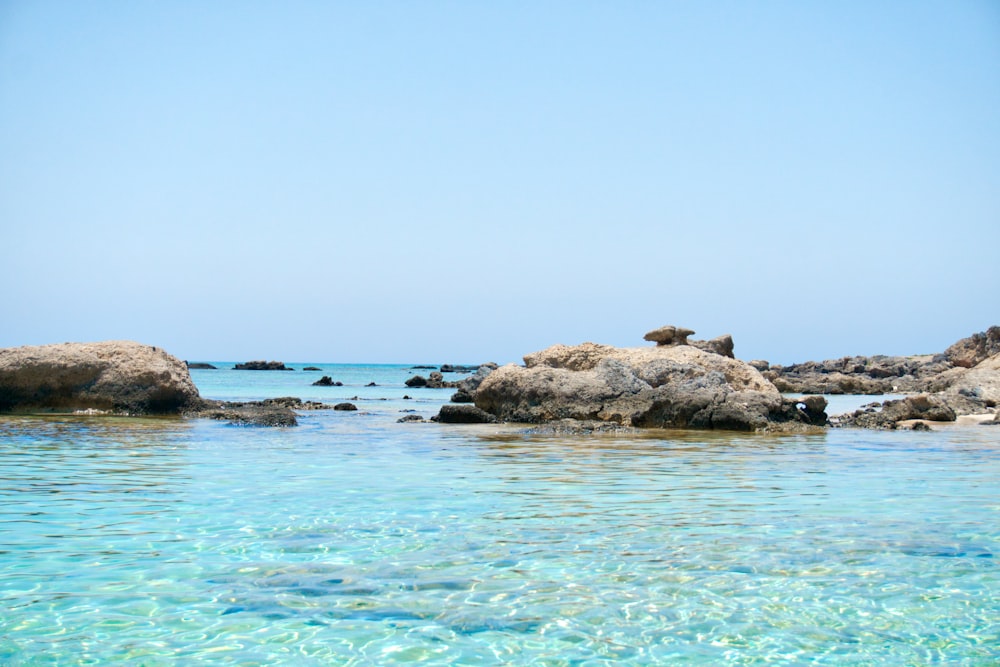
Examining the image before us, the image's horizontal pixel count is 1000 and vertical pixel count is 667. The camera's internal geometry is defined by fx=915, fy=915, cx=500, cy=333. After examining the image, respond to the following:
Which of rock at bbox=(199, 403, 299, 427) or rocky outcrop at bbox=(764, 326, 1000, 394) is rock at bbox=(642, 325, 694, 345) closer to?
rock at bbox=(199, 403, 299, 427)

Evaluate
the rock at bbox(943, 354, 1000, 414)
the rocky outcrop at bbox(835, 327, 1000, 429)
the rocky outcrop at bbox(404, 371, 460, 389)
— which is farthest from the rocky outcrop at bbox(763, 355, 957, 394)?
the rocky outcrop at bbox(404, 371, 460, 389)

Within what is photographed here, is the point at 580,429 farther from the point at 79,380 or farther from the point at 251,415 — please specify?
the point at 79,380

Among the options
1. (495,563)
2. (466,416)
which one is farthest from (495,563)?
(466,416)

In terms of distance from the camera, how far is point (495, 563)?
240 inches

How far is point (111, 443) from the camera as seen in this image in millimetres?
13633

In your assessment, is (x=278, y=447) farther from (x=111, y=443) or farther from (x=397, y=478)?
(x=397, y=478)

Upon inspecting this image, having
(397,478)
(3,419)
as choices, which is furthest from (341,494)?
(3,419)

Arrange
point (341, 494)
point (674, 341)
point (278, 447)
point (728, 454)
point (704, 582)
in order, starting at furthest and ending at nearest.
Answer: point (674, 341), point (278, 447), point (728, 454), point (341, 494), point (704, 582)

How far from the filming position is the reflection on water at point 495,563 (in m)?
4.64

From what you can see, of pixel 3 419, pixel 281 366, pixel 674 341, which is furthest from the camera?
pixel 281 366

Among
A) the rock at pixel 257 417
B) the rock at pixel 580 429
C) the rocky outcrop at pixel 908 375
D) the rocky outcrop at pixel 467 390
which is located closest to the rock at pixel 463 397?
the rocky outcrop at pixel 467 390

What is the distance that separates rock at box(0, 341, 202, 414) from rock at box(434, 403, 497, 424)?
6.17m

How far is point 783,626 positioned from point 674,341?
21.7 metres

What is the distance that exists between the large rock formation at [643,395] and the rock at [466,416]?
1.21 ft
